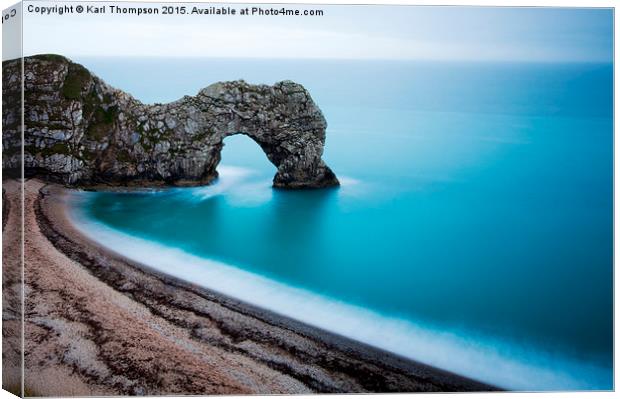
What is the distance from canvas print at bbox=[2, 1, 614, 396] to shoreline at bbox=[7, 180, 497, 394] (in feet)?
0.10

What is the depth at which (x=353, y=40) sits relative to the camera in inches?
414

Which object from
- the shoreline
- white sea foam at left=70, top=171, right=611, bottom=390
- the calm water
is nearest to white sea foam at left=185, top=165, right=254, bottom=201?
the calm water

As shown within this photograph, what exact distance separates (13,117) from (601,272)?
8714 mm

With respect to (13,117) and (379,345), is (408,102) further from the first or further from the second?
(13,117)

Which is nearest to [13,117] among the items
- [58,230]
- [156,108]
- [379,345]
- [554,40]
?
[58,230]

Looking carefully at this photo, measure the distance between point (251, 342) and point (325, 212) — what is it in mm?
2884

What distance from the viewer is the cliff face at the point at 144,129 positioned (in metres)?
9.99

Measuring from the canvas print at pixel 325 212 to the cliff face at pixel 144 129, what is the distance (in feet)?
0.16

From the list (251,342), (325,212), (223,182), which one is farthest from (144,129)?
(251,342)

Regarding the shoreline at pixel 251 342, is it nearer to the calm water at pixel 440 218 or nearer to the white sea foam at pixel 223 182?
the calm water at pixel 440 218

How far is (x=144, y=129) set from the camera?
12.0 meters

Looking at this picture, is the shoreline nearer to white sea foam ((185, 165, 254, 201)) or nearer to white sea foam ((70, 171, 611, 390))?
white sea foam ((70, 171, 611, 390))

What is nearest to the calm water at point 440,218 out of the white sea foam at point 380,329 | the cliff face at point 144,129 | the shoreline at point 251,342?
the white sea foam at point 380,329

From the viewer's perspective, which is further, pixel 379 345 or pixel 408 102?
pixel 408 102
